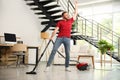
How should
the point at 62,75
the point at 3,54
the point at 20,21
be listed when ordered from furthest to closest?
1. the point at 20,21
2. the point at 3,54
3. the point at 62,75

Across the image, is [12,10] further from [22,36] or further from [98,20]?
[98,20]

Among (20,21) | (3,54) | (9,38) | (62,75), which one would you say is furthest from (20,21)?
(62,75)

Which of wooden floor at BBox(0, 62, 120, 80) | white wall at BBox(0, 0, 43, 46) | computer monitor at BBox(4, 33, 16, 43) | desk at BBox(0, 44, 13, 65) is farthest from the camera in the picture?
white wall at BBox(0, 0, 43, 46)

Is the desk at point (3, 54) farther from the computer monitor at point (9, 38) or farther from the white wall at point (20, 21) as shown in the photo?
the white wall at point (20, 21)

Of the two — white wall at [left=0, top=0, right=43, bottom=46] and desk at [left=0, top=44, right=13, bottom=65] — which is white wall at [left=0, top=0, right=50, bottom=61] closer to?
white wall at [left=0, top=0, right=43, bottom=46]

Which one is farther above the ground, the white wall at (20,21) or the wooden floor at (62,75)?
the white wall at (20,21)

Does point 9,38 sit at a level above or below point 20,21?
below

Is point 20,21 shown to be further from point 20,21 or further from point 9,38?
point 9,38

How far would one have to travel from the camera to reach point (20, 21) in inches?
383

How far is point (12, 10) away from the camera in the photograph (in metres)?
9.31

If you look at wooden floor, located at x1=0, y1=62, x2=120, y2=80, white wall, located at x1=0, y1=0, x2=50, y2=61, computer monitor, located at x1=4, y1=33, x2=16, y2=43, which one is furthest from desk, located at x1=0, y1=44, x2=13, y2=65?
wooden floor, located at x1=0, y1=62, x2=120, y2=80

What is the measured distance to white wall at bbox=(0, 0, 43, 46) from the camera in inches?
352

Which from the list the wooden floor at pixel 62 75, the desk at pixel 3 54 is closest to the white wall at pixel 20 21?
the desk at pixel 3 54

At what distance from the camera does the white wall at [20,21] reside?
8930 mm
